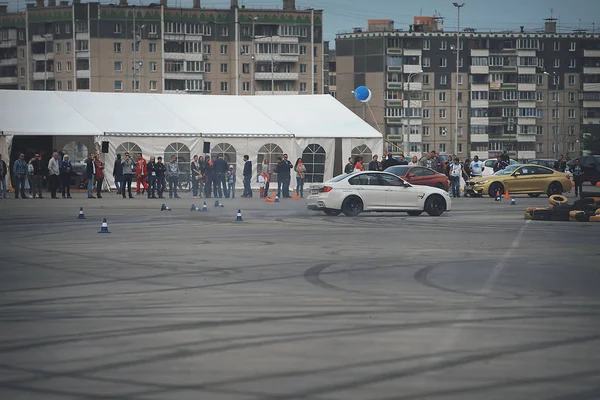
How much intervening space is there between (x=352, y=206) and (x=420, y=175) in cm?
1306

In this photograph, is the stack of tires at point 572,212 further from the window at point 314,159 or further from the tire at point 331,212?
the window at point 314,159

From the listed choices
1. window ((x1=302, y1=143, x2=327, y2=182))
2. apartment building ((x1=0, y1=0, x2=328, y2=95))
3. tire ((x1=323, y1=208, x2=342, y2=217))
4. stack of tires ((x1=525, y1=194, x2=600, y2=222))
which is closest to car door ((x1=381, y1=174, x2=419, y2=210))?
Answer: tire ((x1=323, y1=208, x2=342, y2=217))

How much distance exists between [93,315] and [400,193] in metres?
21.0

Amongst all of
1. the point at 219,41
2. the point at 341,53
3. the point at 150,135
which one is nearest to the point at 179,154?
the point at 150,135

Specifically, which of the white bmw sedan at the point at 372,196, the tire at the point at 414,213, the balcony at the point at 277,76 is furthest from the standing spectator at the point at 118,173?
the balcony at the point at 277,76

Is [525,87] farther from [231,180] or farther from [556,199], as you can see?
[556,199]

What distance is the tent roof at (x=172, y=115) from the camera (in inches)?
1832

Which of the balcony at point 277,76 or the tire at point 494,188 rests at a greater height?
the balcony at point 277,76

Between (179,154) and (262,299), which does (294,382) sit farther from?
(179,154)

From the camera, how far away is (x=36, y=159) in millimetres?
44188

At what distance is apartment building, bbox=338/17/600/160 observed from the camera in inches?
5650

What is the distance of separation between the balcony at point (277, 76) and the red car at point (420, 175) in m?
92.7

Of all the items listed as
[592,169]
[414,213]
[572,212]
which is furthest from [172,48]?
[572,212]

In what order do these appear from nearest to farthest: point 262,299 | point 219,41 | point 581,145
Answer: point 262,299 → point 219,41 → point 581,145
